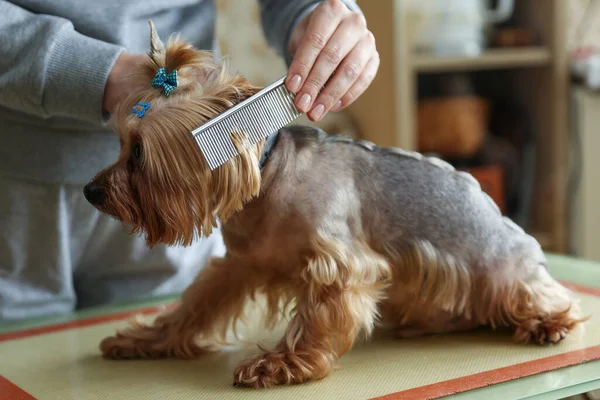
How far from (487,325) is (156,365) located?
45cm

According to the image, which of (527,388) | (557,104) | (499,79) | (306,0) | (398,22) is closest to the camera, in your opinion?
(527,388)

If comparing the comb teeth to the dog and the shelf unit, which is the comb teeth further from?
the shelf unit

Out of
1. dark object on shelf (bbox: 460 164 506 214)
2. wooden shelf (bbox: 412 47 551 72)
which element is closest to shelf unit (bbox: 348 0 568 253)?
wooden shelf (bbox: 412 47 551 72)

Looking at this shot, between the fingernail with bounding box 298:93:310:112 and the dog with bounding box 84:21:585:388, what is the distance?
2.4 inches

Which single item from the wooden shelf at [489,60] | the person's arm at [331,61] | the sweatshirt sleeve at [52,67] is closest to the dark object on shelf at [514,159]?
the wooden shelf at [489,60]

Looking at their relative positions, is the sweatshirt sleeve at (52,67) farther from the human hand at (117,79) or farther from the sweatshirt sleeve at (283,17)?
the sweatshirt sleeve at (283,17)

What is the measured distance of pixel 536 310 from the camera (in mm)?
1035

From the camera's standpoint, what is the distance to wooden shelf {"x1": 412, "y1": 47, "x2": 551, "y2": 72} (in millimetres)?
2371

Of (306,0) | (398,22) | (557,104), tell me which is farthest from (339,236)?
(557,104)

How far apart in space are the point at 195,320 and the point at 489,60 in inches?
63.9

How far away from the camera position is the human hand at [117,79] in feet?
3.34

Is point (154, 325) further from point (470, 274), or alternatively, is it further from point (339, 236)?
point (470, 274)

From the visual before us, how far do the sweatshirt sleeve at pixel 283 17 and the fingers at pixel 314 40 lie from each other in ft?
0.34

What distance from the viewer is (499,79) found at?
2719 mm
